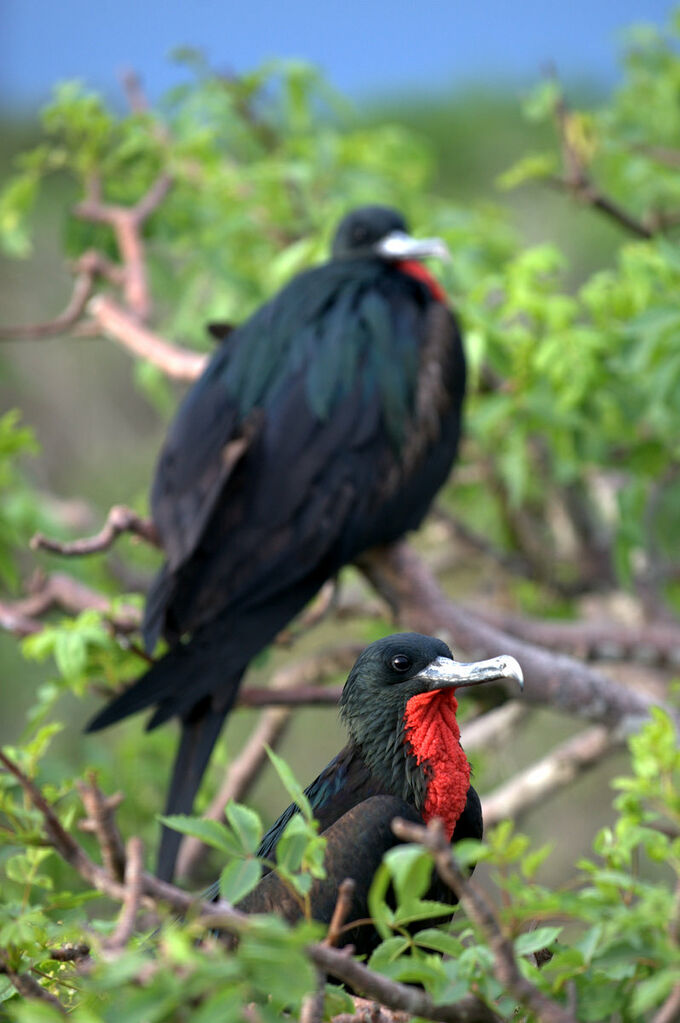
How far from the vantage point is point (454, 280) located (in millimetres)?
2611

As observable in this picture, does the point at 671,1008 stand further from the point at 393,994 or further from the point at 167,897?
the point at 167,897

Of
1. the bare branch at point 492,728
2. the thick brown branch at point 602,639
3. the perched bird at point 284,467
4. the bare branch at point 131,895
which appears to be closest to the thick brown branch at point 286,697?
the perched bird at point 284,467

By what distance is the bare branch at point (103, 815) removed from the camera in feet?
2.38

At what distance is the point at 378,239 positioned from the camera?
7.80 ft

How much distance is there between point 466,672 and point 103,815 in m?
0.36

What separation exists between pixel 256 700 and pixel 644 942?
1179 millimetres

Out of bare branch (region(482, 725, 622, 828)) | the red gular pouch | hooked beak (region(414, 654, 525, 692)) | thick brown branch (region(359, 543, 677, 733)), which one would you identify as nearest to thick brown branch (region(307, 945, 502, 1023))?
hooked beak (region(414, 654, 525, 692))

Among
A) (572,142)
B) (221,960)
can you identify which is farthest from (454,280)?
(221,960)

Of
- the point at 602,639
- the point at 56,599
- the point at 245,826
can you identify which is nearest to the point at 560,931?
the point at 245,826

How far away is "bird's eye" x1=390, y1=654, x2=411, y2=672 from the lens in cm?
106

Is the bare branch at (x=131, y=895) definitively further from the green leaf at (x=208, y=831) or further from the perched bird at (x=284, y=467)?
the perched bird at (x=284, y=467)

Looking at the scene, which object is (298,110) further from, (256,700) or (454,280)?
(256,700)

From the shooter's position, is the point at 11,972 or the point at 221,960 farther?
the point at 11,972

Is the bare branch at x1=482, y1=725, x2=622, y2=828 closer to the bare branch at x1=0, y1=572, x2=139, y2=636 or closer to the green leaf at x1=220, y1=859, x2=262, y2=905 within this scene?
the bare branch at x1=0, y1=572, x2=139, y2=636
